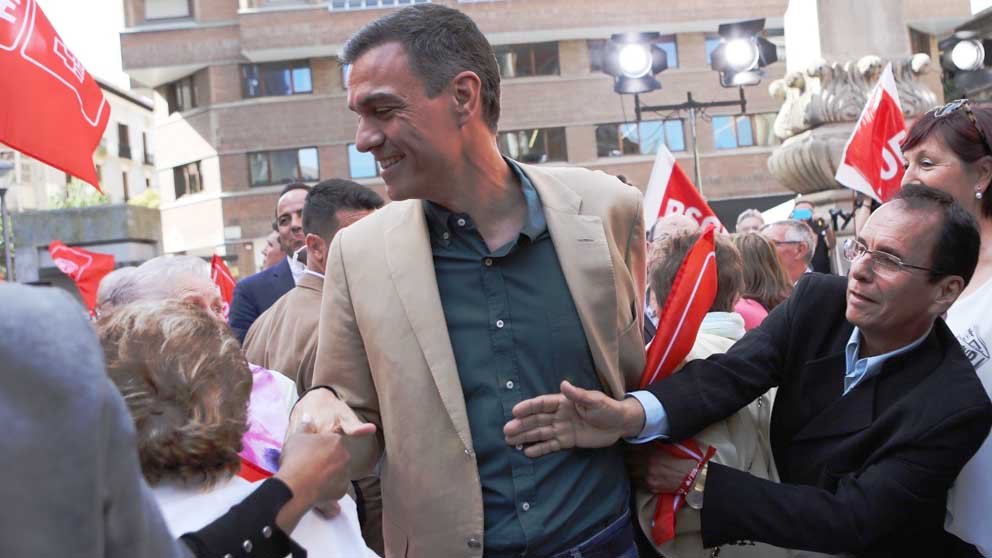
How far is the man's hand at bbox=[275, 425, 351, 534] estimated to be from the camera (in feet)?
5.63

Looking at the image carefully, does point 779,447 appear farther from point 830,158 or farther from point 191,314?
point 830,158

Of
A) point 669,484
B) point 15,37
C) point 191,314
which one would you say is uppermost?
point 15,37

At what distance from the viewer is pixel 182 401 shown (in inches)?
67.1

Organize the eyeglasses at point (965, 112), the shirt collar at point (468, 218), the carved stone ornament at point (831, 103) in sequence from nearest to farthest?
the shirt collar at point (468, 218) < the eyeglasses at point (965, 112) < the carved stone ornament at point (831, 103)

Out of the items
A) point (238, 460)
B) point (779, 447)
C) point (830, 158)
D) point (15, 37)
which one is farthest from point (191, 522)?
point (830, 158)

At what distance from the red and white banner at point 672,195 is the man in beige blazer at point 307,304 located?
267cm

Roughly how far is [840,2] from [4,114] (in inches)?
207

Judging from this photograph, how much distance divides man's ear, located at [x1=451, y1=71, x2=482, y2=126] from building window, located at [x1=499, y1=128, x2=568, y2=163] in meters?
29.9

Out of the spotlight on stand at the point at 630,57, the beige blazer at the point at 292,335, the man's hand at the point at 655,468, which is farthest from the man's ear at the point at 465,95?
the spotlight on stand at the point at 630,57

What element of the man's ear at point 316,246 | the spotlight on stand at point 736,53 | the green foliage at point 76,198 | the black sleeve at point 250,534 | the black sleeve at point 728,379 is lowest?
the black sleeve at point 250,534

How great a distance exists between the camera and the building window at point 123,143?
57.1 m

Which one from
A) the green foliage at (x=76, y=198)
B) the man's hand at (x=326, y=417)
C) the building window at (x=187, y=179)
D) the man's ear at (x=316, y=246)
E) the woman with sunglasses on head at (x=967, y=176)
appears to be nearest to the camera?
the man's hand at (x=326, y=417)

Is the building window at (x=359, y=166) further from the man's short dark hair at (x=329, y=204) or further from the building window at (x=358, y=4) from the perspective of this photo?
the man's short dark hair at (x=329, y=204)

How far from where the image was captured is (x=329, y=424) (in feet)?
6.91
